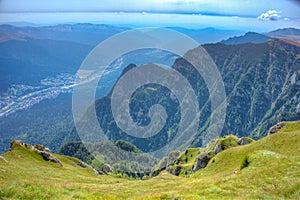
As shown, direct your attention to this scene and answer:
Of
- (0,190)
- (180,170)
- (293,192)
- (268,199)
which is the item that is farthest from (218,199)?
(180,170)

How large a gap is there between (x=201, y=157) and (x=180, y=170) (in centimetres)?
2200

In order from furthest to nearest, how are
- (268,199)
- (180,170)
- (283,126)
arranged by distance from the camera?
(180,170), (283,126), (268,199)

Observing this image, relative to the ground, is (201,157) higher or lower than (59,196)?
lower

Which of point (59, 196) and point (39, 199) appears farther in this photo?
point (59, 196)

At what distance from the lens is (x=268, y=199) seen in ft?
57.8

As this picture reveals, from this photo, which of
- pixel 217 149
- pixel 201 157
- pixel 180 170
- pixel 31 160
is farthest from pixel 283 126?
pixel 31 160

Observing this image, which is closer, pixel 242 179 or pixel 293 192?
pixel 293 192

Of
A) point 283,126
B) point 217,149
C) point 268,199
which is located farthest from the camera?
point 217,149

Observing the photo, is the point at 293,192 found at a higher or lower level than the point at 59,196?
higher

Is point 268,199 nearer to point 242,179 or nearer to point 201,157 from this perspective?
point 242,179

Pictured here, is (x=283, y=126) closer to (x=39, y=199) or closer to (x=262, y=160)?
(x=262, y=160)

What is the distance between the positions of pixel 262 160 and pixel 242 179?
8.35 metres

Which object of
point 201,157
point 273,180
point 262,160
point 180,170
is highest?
point 273,180

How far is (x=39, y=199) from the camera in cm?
1858
